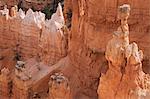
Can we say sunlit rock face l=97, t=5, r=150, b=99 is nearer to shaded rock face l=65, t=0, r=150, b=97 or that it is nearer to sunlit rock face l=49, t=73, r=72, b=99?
shaded rock face l=65, t=0, r=150, b=97

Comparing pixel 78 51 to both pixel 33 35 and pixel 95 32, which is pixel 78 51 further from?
pixel 33 35

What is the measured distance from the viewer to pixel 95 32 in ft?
29.2

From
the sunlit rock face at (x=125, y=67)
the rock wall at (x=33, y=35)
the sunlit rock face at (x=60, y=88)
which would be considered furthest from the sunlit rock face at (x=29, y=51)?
the sunlit rock face at (x=125, y=67)

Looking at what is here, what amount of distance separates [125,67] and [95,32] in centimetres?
135

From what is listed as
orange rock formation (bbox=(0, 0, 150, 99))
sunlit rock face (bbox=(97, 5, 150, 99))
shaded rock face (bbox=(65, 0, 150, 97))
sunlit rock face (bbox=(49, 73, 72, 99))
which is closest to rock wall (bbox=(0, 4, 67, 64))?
orange rock formation (bbox=(0, 0, 150, 99))

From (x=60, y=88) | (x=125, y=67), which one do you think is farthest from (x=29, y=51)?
(x=125, y=67)

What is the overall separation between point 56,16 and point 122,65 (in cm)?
518

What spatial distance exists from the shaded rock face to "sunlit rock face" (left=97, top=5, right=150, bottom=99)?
0.90m

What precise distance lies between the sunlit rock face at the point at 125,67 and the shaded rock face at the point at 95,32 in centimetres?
90

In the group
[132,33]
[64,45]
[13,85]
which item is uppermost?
[132,33]

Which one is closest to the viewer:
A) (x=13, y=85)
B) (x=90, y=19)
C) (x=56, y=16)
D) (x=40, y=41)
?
(x=90, y=19)

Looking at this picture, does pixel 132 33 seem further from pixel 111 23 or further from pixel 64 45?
pixel 64 45

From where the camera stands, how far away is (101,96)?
829 cm

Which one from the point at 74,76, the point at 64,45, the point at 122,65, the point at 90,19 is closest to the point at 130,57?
the point at 122,65
